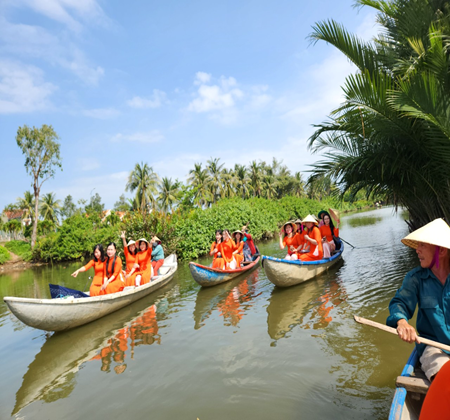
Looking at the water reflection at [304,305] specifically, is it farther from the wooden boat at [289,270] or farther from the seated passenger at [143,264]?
the seated passenger at [143,264]

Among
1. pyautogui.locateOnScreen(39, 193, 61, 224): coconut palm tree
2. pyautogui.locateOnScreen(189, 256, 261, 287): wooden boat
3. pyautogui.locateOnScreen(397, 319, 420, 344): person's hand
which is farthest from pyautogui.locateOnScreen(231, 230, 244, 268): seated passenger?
pyautogui.locateOnScreen(39, 193, 61, 224): coconut palm tree

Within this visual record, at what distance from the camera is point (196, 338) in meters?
6.18

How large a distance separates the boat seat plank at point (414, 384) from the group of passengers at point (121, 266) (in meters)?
6.41

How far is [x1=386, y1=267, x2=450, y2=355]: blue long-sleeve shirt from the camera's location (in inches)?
112

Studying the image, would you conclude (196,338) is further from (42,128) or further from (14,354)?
(42,128)

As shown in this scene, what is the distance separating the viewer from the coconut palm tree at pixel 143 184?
4103 cm

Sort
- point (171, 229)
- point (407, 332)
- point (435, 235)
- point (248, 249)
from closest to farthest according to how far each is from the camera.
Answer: point (407, 332)
point (435, 235)
point (248, 249)
point (171, 229)

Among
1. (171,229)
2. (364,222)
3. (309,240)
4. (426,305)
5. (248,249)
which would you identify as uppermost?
(171,229)

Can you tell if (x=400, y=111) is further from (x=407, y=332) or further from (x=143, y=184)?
(x=143, y=184)

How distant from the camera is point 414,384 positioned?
255 cm

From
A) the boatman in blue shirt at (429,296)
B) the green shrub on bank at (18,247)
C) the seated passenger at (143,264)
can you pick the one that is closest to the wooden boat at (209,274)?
the seated passenger at (143,264)

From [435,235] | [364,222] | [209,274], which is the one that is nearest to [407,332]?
[435,235]

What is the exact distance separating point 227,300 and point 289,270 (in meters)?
1.76

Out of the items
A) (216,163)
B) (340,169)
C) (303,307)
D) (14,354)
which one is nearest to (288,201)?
(216,163)
